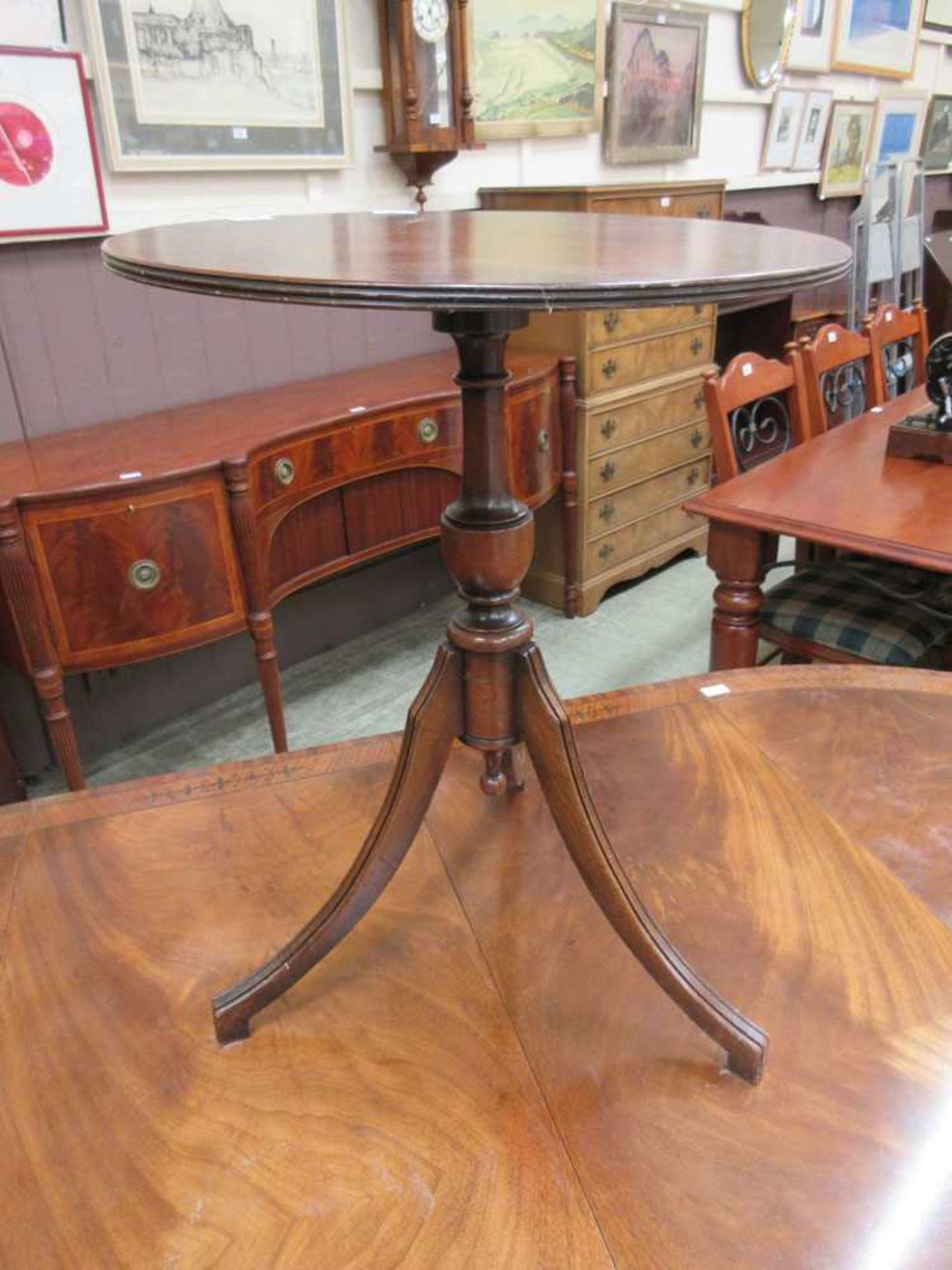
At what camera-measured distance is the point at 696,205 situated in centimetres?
321

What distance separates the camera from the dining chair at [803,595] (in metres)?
1.91

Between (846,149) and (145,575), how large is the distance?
15.4 feet

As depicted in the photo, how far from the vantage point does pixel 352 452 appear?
2.24 meters

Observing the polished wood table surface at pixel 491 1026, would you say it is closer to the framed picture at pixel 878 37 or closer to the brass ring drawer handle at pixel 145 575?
the brass ring drawer handle at pixel 145 575

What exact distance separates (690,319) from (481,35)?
115 centimetres

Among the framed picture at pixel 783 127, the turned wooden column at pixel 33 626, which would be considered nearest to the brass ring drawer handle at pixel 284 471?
the turned wooden column at pixel 33 626

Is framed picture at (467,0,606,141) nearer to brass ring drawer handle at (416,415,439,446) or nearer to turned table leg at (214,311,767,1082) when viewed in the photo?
brass ring drawer handle at (416,415,439,446)

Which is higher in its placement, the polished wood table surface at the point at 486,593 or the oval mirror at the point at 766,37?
the oval mirror at the point at 766,37

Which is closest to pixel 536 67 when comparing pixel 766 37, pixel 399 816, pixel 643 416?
pixel 643 416

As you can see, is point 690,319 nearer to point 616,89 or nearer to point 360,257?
point 616,89

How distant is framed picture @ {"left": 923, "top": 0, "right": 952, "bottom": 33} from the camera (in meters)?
5.20

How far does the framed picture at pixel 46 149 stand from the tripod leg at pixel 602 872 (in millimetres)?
1775

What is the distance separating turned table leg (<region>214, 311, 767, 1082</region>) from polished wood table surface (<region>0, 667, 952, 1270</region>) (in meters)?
0.05

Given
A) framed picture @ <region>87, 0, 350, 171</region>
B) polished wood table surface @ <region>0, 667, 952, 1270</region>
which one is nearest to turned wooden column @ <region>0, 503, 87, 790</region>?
polished wood table surface @ <region>0, 667, 952, 1270</region>
